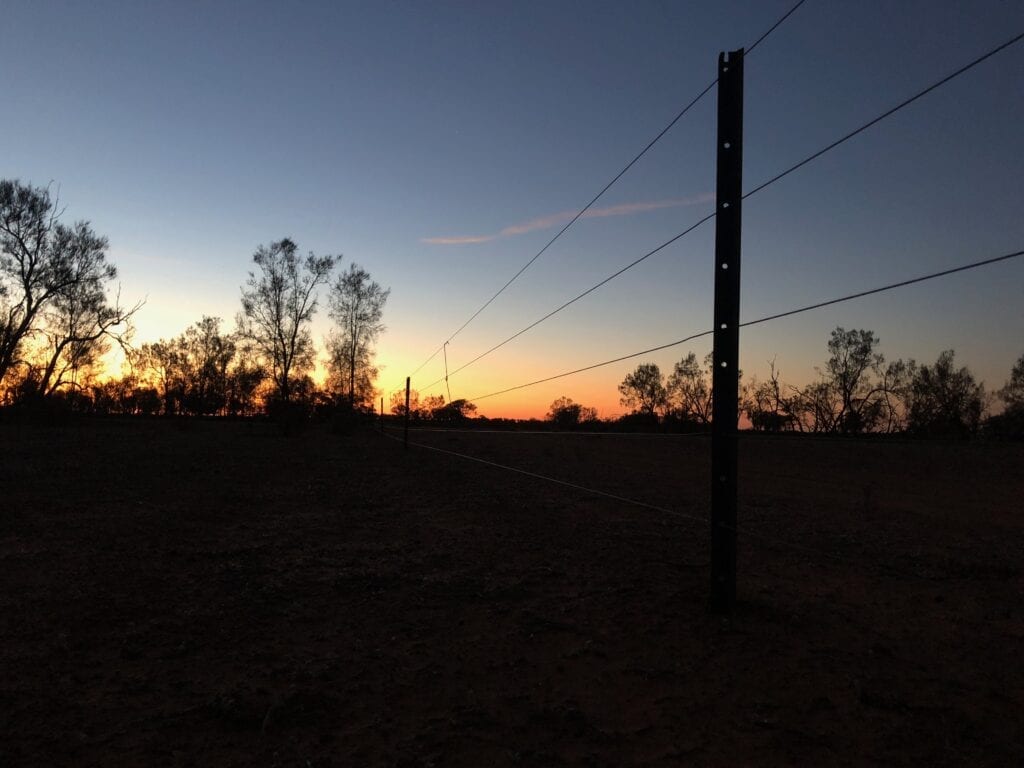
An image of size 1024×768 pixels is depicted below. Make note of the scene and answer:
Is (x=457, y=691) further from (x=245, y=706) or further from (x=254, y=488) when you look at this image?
(x=254, y=488)

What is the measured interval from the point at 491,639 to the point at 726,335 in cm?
395

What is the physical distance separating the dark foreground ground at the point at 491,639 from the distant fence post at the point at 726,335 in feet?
2.17

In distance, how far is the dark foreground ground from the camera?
171 inches

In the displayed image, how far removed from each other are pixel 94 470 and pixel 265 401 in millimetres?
32731

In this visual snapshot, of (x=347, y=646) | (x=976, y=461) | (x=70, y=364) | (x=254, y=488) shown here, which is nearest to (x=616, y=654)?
(x=347, y=646)

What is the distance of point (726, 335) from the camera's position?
6.55 metres

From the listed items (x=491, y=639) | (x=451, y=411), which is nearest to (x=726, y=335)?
(x=491, y=639)

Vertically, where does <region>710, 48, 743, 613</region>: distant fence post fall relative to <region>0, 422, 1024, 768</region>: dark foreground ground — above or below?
above

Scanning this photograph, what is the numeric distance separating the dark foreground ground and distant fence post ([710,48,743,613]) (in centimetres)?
66

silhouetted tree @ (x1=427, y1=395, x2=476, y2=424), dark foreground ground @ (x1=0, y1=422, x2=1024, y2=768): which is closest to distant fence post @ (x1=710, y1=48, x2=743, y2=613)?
dark foreground ground @ (x1=0, y1=422, x2=1024, y2=768)

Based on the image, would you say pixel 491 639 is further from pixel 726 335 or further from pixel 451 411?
pixel 451 411

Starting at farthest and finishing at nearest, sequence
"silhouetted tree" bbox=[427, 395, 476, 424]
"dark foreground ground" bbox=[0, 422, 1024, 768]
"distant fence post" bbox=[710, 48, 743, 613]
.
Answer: "silhouetted tree" bbox=[427, 395, 476, 424] < "distant fence post" bbox=[710, 48, 743, 613] < "dark foreground ground" bbox=[0, 422, 1024, 768]

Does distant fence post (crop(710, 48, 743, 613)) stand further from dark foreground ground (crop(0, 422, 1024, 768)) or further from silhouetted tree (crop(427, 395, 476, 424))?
silhouetted tree (crop(427, 395, 476, 424))

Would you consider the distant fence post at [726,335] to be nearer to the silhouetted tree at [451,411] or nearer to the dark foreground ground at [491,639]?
the dark foreground ground at [491,639]
